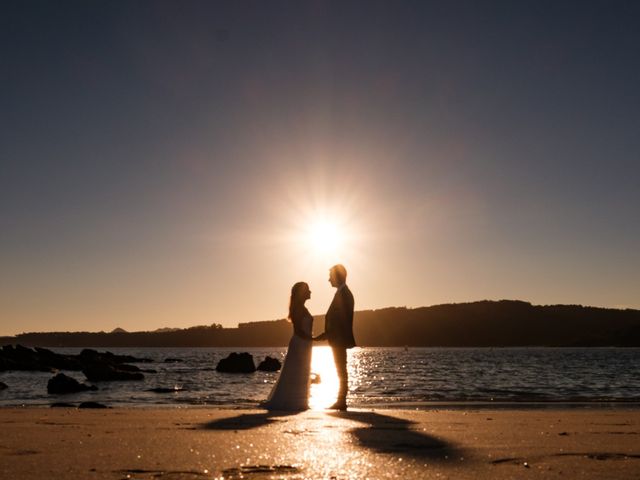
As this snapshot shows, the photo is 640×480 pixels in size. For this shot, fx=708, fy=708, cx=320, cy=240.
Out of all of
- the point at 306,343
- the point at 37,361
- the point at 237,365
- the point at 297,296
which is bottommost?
the point at 306,343

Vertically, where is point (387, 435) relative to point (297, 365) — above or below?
below

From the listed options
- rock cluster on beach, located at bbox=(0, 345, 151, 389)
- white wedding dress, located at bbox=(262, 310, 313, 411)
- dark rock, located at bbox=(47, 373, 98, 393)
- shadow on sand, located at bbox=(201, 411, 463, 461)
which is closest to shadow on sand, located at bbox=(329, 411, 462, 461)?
shadow on sand, located at bbox=(201, 411, 463, 461)

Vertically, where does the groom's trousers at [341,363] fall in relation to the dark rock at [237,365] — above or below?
below

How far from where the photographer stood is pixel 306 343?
44.3 feet

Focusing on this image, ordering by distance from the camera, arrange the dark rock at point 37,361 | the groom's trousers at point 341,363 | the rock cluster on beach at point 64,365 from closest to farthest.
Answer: the groom's trousers at point 341,363
the rock cluster on beach at point 64,365
the dark rock at point 37,361

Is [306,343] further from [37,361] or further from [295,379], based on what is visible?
[37,361]

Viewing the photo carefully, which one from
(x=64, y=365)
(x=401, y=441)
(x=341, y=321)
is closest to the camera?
(x=401, y=441)

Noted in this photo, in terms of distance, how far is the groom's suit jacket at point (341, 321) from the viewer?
1307 cm

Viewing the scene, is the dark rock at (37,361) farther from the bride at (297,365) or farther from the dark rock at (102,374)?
the bride at (297,365)

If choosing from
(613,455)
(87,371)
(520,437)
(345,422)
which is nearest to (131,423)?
(345,422)

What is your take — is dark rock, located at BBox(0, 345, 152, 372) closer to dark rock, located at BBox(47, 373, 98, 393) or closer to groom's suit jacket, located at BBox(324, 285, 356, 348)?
dark rock, located at BBox(47, 373, 98, 393)

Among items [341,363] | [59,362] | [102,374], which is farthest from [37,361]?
[341,363]

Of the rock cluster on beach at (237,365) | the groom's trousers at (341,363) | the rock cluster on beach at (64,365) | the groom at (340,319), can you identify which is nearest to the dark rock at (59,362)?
the rock cluster on beach at (64,365)

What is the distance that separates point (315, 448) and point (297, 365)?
6.95m
